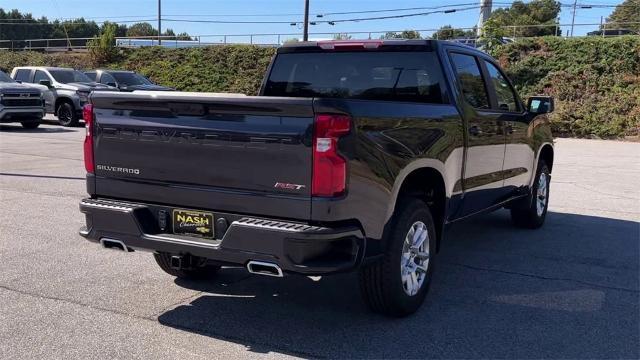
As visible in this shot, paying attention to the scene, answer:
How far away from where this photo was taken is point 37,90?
63.0ft

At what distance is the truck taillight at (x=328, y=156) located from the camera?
3.64m

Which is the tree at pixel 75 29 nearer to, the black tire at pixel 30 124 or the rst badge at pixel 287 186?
the black tire at pixel 30 124

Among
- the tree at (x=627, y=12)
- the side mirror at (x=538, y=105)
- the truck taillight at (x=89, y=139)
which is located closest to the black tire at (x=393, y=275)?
the truck taillight at (x=89, y=139)

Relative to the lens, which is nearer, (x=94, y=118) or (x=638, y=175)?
(x=94, y=118)

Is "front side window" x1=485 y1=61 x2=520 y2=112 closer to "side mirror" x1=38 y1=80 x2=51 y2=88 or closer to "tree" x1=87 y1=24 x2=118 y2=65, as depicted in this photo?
"side mirror" x1=38 y1=80 x2=51 y2=88

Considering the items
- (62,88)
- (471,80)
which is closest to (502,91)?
(471,80)

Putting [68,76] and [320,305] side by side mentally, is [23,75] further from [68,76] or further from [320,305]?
[320,305]

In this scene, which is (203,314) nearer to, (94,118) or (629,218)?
(94,118)

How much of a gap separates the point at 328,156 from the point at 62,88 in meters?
19.7

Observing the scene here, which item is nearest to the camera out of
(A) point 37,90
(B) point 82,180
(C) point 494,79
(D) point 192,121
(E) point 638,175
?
(D) point 192,121

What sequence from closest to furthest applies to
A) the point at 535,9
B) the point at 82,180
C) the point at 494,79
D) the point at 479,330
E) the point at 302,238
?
1. the point at 302,238
2. the point at 479,330
3. the point at 494,79
4. the point at 82,180
5. the point at 535,9

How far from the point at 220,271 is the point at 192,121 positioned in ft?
6.67

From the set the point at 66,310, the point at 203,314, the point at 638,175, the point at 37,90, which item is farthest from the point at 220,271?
the point at 37,90

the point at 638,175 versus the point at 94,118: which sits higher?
the point at 94,118
